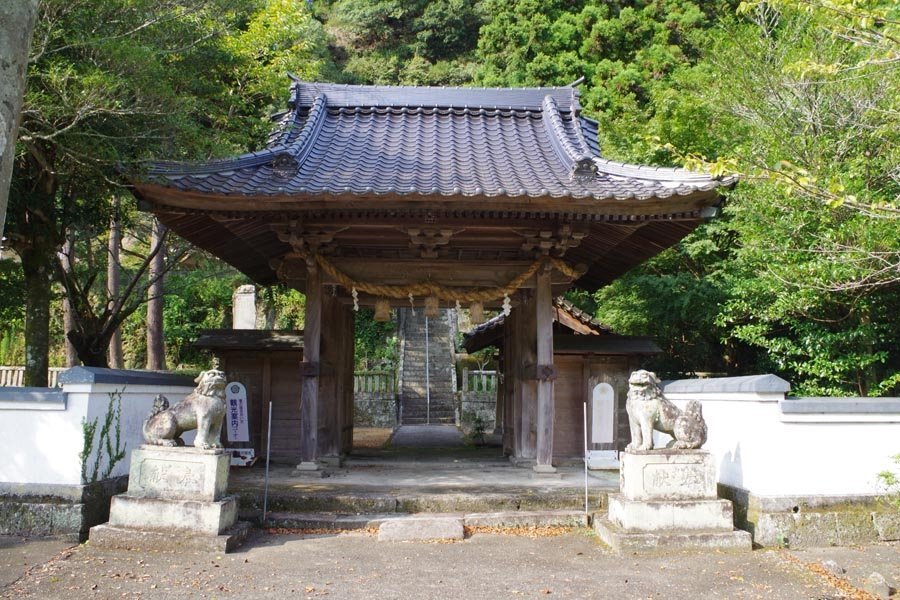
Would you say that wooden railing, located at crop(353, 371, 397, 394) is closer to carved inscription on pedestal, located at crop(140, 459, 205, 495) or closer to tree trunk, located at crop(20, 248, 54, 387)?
tree trunk, located at crop(20, 248, 54, 387)

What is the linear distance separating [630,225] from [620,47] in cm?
1881

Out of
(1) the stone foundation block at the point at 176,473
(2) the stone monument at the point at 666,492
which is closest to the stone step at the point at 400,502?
(2) the stone monument at the point at 666,492

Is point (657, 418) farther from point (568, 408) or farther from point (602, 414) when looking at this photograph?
point (568, 408)

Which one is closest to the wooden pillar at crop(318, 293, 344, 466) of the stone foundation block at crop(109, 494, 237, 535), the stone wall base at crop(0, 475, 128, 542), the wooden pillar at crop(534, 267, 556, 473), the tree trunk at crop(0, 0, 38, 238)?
the wooden pillar at crop(534, 267, 556, 473)

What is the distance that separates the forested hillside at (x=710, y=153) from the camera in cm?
624

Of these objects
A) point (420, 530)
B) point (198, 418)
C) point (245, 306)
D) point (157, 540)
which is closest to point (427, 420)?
point (245, 306)

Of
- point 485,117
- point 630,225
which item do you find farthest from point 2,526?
point 485,117

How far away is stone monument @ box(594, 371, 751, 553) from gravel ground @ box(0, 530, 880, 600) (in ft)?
0.51

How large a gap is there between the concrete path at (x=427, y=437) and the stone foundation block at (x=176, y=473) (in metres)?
7.39

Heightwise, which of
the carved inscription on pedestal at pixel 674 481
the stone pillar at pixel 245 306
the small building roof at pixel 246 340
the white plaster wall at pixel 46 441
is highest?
the stone pillar at pixel 245 306

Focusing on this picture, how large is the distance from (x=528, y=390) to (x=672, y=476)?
3278mm

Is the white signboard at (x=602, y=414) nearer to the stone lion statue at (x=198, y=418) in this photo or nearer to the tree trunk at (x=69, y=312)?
the stone lion statue at (x=198, y=418)

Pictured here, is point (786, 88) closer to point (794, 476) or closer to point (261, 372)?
point (794, 476)

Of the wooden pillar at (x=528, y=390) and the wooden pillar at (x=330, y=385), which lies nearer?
the wooden pillar at (x=330, y=385)
